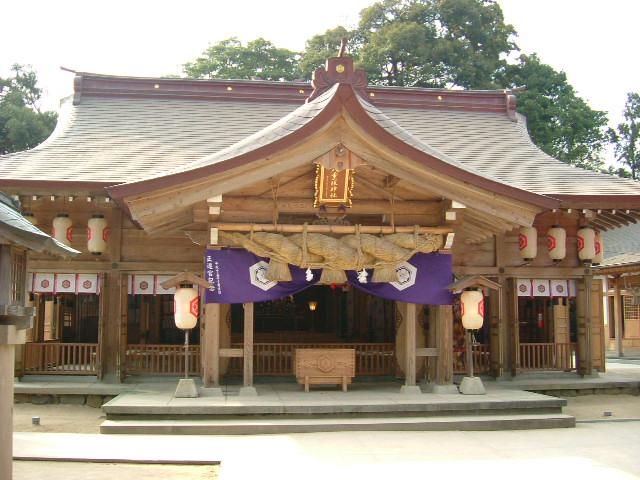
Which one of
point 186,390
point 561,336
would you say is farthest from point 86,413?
point 561,336

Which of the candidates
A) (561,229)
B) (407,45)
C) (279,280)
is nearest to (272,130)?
(279,280)

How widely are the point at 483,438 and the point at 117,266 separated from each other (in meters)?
7.95

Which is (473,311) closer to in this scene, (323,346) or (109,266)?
(323,346)

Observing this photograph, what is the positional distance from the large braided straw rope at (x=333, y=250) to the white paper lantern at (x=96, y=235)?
3.16 m

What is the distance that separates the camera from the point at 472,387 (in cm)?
1201

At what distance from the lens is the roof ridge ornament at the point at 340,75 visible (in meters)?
11.6

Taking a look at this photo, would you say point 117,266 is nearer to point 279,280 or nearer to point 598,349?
point 279,280

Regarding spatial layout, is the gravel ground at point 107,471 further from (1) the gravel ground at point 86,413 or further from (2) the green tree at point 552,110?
(2) the green tree at point 552,110

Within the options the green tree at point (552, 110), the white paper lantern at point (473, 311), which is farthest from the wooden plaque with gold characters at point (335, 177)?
the green tree at point (552, 110)

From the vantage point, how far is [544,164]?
16172 mm

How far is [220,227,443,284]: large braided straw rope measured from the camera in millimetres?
11680

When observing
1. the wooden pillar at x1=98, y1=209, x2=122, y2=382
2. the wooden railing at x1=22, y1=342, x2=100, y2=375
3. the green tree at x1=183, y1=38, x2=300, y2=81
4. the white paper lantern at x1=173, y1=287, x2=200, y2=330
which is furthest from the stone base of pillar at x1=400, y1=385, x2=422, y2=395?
the green tree at x1=183, y1=38, x2=300, y2=81

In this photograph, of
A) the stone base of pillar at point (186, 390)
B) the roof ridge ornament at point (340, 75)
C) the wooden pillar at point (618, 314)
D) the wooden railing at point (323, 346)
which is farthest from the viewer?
the wooden pillar at point (618, 314)

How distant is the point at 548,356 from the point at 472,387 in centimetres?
457
